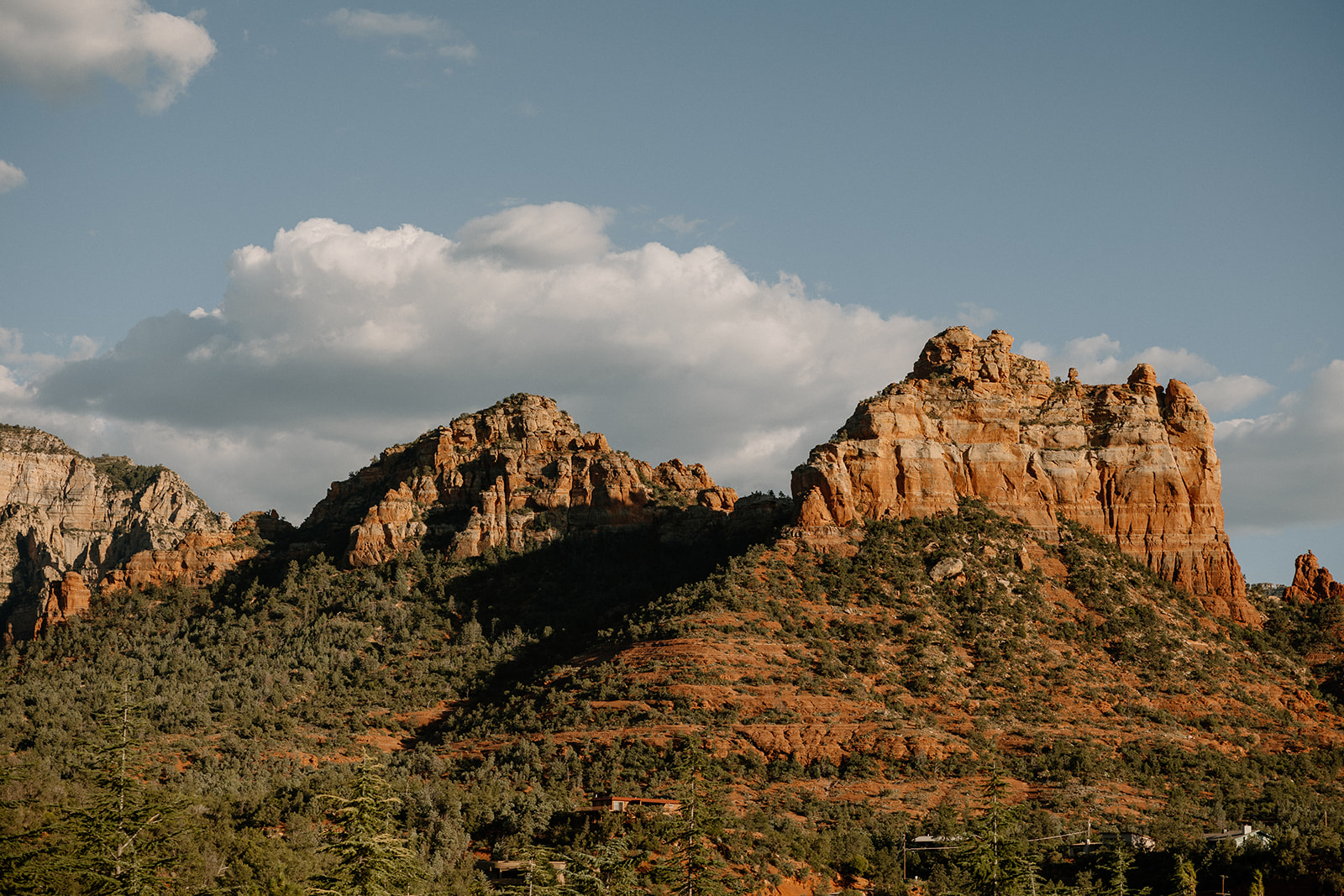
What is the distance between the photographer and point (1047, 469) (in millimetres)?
97062

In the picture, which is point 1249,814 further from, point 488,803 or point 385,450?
point 385,450

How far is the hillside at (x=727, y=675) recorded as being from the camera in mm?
55500

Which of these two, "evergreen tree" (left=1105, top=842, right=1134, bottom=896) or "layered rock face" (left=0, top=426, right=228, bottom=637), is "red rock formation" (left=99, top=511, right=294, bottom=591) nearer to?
"layered rock face" (left=0, top=426, right=228, bottom=637)

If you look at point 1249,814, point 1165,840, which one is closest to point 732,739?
point 1165,840

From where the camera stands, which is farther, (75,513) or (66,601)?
(75,513)

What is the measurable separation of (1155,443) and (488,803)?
5910cm

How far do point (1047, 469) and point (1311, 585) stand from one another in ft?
74.8

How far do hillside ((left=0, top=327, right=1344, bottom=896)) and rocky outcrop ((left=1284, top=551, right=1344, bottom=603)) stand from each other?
0.72 ft

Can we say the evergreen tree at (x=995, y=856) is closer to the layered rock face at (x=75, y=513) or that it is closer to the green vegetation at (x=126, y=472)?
the layered rock face at (x=75, y=513)

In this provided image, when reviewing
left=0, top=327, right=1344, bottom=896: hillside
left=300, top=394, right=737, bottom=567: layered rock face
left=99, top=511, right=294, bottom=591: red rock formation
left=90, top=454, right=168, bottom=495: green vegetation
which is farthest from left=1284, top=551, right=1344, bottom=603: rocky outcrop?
left=90, top=454, right=168, bottom=495: green vegetation

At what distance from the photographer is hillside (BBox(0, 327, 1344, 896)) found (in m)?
55.5

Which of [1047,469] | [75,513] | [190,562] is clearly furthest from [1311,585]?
[75,513]

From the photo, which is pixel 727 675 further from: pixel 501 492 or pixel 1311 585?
pixel 1311 585

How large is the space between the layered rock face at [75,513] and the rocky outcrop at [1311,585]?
8998cm
